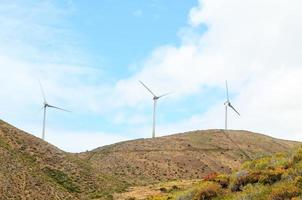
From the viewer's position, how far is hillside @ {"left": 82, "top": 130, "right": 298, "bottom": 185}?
121 metres

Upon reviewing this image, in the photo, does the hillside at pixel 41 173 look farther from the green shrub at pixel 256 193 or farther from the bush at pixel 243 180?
the green shrub at pixel 256 193

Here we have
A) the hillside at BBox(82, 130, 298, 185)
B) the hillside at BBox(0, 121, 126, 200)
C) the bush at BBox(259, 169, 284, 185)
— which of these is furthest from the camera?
the hillside at BBox(82, 130, 298, 185)

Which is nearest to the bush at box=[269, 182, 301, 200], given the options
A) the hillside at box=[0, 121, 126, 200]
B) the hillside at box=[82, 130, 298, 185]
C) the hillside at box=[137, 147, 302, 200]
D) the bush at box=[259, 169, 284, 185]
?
the hillside at box=[137, 147, 302, 200]

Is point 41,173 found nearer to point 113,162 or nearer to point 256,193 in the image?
point 113,162

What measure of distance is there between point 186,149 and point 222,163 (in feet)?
47.4

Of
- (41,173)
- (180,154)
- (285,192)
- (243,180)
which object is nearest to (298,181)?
(285,192)

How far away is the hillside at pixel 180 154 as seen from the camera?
12131 cm

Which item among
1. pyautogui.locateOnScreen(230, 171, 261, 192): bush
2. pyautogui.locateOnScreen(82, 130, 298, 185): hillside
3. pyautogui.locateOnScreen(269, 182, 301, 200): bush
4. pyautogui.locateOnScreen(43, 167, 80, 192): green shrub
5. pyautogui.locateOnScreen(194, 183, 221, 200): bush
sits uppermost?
pyautogui.locateOnScreen(82, 130, 298, 185): hillside

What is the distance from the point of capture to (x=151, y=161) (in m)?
131

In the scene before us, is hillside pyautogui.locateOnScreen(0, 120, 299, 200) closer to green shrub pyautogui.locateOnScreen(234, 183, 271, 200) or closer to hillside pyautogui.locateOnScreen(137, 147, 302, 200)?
hillside pyautogui.locateOnScreen(137, 147, 302, 200)

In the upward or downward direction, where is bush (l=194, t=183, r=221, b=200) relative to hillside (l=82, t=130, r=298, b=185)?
downward

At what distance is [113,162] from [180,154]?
1963 centimetres

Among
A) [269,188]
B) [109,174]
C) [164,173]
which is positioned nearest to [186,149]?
[164,173]

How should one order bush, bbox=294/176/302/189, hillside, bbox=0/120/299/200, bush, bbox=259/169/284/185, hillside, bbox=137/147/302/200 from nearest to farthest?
hillside, bbox=137/147/302/200
bush, bbox=294/176/302/189
bush, bbox=259/169/284/185
hillside, bbox=0/120/299/200
